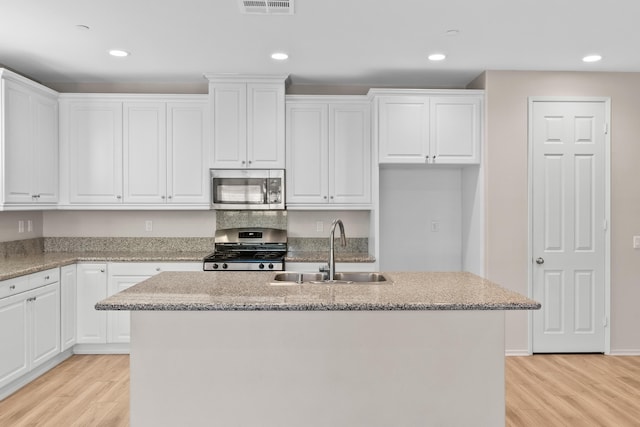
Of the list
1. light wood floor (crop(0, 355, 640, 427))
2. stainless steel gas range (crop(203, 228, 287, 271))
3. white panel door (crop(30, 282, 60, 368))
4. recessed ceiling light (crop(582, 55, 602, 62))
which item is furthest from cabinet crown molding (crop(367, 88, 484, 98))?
white panel door (crop(30, 282, 60, 368))

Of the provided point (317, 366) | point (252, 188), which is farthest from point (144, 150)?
point (317, 366)

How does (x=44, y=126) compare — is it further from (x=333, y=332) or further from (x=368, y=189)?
(x=333, y=332)

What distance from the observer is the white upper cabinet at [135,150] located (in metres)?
4.51

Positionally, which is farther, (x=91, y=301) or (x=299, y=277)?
(x=91, y=301)

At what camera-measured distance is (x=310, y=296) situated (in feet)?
7.54

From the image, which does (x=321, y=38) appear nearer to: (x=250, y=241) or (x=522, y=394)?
(x=250, y=241)

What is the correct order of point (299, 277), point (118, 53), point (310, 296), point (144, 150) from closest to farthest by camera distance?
point (310, 296) → point (299, 277) → point (118, 53) → point (144, 150)

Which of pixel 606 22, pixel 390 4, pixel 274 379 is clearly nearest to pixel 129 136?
pixel 390 4

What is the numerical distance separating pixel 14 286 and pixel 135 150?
167cm

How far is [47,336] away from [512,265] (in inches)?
156

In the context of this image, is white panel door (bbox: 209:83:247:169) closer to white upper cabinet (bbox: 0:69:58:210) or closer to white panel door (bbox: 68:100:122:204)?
white panel door (bbox: 68:100:122:204)

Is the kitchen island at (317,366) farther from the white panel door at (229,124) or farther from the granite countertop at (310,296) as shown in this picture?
the white panel door at (229,124)

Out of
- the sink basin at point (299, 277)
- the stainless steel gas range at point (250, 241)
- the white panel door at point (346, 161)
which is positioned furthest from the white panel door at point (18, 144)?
the white panel door at point (346, 161)

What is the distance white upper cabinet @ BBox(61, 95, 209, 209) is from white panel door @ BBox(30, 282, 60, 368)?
3.30 ft
